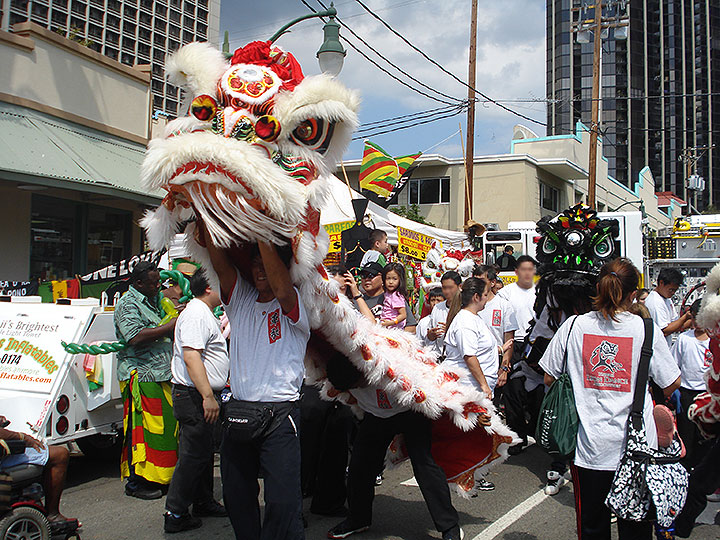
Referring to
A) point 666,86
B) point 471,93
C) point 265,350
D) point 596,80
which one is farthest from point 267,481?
point 666,86

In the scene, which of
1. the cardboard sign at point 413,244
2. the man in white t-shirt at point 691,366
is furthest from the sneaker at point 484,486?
the cardboard sign at point 413,244

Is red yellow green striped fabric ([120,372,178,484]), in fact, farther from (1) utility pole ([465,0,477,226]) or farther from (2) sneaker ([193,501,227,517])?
(1) utility pole ([465,0,477,226])

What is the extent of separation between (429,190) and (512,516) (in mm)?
25023

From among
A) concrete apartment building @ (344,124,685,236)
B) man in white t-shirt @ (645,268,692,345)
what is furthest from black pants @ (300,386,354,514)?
concrete apartment building @ (344,124,685,236)

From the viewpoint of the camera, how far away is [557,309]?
522 centimetres

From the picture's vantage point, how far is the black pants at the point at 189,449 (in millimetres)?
4477

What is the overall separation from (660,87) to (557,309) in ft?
358

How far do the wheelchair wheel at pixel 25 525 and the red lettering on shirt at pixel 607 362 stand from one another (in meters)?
3.28

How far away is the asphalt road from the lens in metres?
4.50

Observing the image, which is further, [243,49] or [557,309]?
[557,309]

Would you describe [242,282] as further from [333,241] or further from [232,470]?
[333,241]

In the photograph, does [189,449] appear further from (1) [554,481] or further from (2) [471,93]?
(2) [471,93]

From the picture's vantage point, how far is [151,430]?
5.33m

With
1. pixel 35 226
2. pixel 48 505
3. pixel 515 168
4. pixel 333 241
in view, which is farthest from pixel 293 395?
pixel 515 168
